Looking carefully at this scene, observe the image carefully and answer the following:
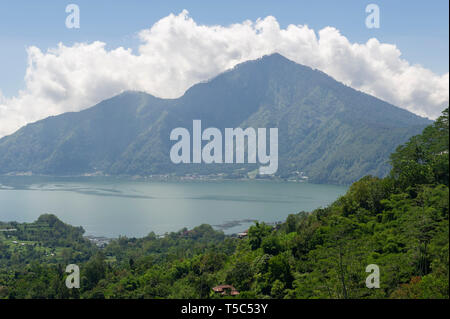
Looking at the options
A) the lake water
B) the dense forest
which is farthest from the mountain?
the dense forest

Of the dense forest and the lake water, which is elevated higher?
the dense forest

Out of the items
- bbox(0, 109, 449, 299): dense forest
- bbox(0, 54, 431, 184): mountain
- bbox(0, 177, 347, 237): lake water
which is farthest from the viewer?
bbox(0, 54, 431, 184): mountain

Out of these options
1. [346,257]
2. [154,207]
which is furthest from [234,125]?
[346,257]

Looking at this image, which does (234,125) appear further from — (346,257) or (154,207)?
(346,257)

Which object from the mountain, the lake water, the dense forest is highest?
the mountain

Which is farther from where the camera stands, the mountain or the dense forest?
the mountain

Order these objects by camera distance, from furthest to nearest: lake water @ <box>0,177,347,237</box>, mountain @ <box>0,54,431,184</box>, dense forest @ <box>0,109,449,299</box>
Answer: mountain @ <box>0,54,431,184</box> → lake water @ <box>0,177,347,237</box> → dense forest @ <box>0,109,449,299</box>

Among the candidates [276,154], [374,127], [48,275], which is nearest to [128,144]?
[276,154]

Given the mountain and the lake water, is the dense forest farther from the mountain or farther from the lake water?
the mountain

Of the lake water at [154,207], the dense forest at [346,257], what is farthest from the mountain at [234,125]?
the dense forest at [346,257]
